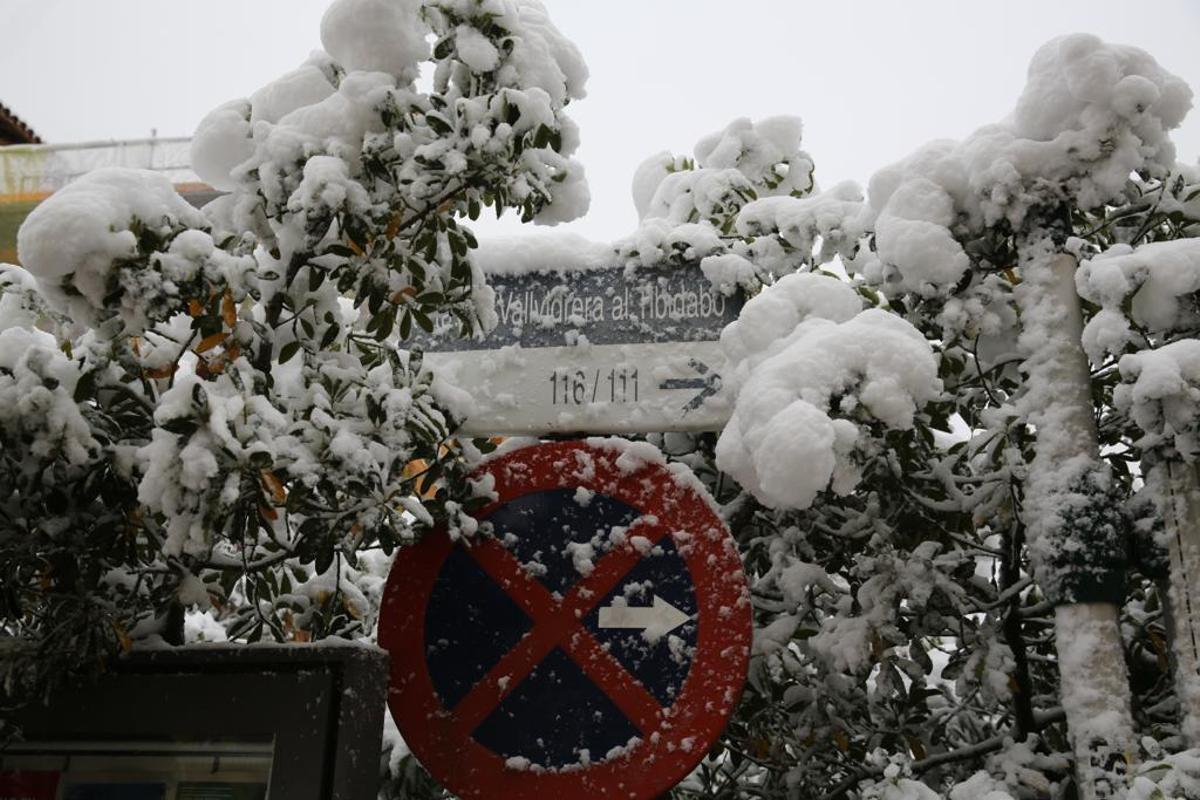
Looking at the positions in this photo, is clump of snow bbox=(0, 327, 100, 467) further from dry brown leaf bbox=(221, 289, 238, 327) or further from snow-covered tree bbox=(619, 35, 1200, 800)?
snow-covered tree bbox=(619, 35, 1200, 800)

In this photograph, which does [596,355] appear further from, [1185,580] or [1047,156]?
[1185,580]

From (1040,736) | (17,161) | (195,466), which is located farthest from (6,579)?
(17,161)

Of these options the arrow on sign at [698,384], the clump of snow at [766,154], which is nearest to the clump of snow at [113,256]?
the arrow on sign at [698,384]

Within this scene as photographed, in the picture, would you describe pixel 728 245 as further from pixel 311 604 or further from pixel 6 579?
pixel 6 579

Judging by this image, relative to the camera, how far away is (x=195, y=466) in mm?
1659

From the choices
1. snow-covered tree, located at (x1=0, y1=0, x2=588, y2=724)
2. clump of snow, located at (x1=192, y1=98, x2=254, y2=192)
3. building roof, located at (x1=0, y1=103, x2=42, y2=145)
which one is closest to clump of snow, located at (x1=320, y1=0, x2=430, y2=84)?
snow-covered tree, located at (x1=0, y1=0, x2=588, y2=724)

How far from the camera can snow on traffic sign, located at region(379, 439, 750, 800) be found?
202 centimetres

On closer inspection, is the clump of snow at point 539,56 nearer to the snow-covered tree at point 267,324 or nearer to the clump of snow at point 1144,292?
the snow-covered tree at point 267,324

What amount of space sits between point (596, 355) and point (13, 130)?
1115cm

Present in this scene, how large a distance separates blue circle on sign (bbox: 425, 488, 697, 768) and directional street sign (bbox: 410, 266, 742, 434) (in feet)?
0.74

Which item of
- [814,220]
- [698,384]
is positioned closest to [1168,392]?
[698,384]

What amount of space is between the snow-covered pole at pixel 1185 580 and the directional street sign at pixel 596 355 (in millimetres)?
858

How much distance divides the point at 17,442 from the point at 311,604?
1027 mm

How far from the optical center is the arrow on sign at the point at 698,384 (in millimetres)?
2256
